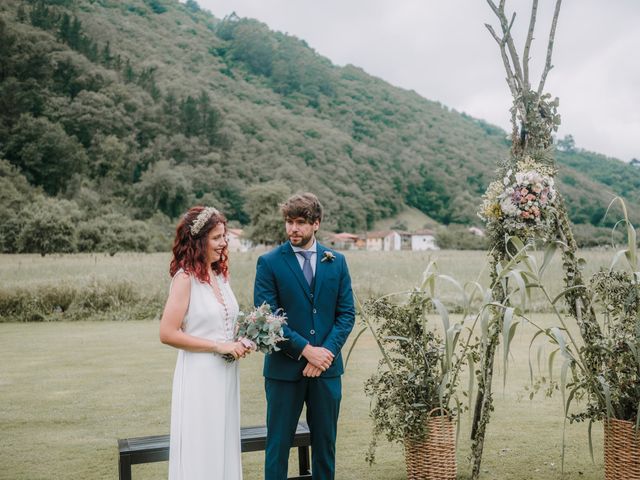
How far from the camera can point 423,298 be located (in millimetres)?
4113

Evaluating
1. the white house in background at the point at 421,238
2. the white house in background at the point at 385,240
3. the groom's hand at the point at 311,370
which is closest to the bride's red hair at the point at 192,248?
the groom's hand at the point at 311,370

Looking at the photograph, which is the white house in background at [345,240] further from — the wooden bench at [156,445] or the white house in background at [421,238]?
the wooden bench at [156,445]

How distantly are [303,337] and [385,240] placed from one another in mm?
63652

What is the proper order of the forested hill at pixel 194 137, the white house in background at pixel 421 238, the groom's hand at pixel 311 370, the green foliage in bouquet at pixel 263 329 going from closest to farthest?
the green foliage in bouquet at pixel 263 329 → the groom's hand at pixel 311 370 → the forested hill at pixel 194 137 → the white house in background at pixel 421 238

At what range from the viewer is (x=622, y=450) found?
3.84 m

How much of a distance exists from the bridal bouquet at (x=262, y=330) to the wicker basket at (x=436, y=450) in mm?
1371

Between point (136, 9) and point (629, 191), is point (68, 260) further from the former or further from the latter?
point (136, 9)

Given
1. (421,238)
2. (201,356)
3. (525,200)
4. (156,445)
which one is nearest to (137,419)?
(156,445)

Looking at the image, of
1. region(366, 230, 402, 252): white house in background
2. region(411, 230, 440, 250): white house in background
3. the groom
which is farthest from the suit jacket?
region(411, 230, 440, 250): white house in background

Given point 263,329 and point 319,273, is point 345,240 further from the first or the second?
point 263,329

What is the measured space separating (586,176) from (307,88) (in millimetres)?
48578

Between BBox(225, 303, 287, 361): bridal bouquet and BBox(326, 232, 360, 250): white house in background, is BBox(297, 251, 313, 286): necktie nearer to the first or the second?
BBox(225, 303, 287, 361): bridal bouquet

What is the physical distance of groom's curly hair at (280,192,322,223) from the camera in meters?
3.51

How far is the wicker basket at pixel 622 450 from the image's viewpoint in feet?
12.4
